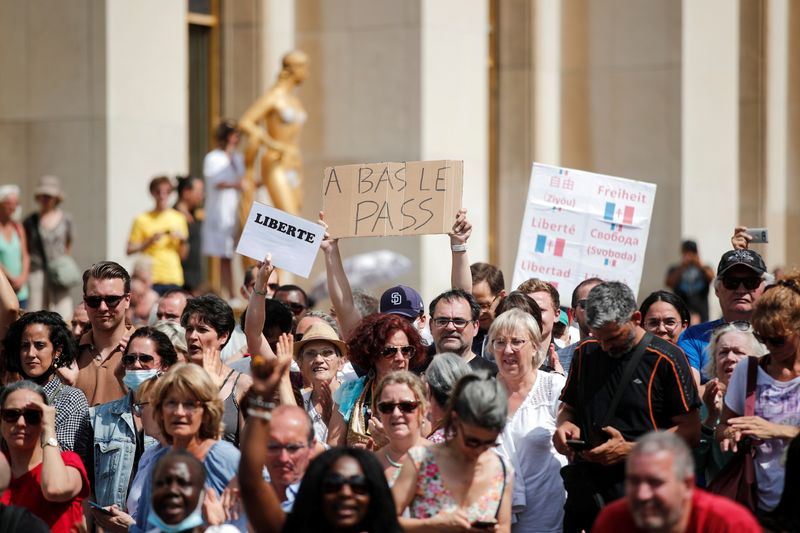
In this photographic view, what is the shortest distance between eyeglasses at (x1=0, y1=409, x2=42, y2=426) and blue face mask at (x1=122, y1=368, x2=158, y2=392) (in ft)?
2.65

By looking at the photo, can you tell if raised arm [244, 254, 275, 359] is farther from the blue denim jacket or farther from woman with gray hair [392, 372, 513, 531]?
woman with gray hair [392, 372, 513, 531]

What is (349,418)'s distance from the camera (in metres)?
7.80

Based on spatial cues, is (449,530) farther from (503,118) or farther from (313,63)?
(503,118)

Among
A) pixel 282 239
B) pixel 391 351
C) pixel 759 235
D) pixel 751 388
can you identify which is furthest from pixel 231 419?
pixel 759 235

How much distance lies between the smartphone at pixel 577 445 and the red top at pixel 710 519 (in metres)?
1.36

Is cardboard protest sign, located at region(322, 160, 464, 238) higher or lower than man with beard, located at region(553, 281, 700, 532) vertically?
higher

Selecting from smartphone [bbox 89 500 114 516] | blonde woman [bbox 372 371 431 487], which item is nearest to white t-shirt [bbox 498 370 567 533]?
blonde woman [bbox 372 371 431 487]

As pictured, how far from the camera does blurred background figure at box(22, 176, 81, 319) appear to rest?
1375 centimetres

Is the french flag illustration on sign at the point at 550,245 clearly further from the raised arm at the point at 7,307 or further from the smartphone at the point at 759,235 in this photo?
the raised arm at the point at 7,307

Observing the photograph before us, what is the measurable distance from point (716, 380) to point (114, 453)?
3056 millimetres

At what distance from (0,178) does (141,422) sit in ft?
26.7

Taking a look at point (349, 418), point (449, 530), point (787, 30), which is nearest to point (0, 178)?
point (349, 418)

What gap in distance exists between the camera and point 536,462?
7590mm

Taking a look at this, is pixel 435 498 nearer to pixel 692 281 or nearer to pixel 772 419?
pixel 772 419
